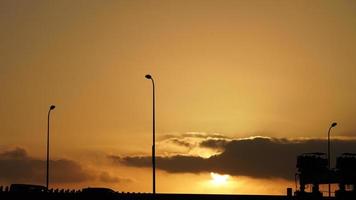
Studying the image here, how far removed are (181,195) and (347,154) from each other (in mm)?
29303

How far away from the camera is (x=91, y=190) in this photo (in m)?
91.2

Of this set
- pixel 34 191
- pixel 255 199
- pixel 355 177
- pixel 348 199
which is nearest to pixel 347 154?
pixel 355 177

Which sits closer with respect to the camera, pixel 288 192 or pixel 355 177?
pixel 288 192

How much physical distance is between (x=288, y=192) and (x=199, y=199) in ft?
53.1

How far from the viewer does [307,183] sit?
119562 mm

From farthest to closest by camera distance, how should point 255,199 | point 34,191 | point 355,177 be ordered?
point 355,177 < point 255,199 < point 34,191

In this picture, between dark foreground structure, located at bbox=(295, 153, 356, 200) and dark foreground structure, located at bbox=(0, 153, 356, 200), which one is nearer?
dark foreground structure, located at bbox=(0, 153, 356, 200)

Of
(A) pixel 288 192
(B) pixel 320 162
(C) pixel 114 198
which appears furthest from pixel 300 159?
(C) pixel 114 198

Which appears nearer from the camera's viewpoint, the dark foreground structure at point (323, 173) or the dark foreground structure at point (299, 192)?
the dark foreground structure at point (299, 192)

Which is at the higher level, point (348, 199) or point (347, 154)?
point (347, 154)

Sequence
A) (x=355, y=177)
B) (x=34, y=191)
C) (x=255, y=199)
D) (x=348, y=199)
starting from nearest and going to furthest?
(x=34, y=191)
(x=255, y=199)
(x=348, y=199)
(x=355, y=177)

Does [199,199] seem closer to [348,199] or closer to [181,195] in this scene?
[181,195]

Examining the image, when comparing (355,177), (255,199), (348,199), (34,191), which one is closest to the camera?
(34,191)

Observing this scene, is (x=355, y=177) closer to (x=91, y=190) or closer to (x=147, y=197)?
(x=147, y=197)
